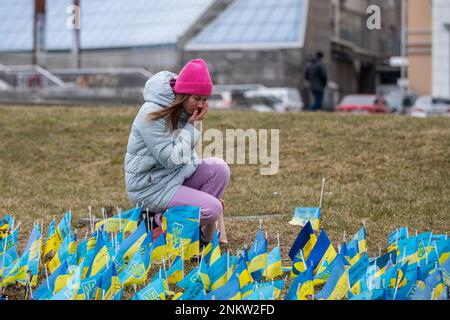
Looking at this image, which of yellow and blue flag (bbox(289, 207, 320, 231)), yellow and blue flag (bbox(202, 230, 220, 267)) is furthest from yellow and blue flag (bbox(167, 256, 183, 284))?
yellow and blue flag (bbox(289, 207, 320, 231))

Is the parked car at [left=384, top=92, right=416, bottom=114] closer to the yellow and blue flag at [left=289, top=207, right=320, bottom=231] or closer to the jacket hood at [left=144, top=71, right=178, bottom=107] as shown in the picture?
the yellow and blue flag at [left=289, top=207, right=320, bottom=231]

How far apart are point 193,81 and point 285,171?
5.02 m

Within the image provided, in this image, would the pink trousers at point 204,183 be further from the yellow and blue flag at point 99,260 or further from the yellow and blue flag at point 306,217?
the yellow and blue flag at point 99,260

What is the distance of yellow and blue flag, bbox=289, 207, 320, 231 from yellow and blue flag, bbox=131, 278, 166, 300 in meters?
2.50

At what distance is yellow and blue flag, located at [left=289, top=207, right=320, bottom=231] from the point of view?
6688mm

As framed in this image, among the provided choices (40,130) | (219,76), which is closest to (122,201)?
(40,130)

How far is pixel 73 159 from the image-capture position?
11.9m

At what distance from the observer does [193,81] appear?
5.84m

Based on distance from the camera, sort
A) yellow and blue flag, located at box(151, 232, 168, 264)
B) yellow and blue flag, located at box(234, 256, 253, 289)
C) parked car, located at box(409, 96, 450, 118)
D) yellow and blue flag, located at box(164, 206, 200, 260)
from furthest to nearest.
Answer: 1. parked car, located at box(409, 96, 450, 118)
2. yellow and blue flag, located at box(164, 206, 200, 260)
3. yellow and blue flag, located at box(151, 232, 168, 264)
4. yellow and blue flag, located at box(234, 256, 253, 289)

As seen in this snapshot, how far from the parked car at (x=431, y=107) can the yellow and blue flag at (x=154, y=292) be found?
17.8 m

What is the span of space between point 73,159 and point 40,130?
1787mm

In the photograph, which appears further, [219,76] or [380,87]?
[380,87]

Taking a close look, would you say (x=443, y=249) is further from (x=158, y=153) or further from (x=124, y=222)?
(x=124, y=222)
